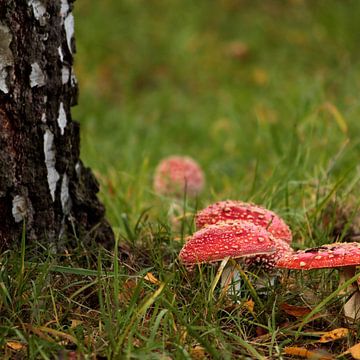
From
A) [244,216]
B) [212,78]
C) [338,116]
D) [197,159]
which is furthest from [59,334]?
[212,78]

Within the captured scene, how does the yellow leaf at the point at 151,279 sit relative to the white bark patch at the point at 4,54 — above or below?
below

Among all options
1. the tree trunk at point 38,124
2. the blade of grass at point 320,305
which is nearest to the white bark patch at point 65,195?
the tree trunk at point 38,124

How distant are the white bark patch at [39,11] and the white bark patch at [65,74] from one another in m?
0.21

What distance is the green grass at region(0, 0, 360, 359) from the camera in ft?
7.66

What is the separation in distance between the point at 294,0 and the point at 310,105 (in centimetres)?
594

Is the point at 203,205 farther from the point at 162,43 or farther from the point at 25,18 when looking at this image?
the point at 162,43

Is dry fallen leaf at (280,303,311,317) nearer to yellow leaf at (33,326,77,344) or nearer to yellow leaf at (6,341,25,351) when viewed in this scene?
yellow leaf at (33,326,77,344)

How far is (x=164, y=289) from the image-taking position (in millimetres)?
2406

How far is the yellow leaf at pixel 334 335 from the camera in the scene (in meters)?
2.39

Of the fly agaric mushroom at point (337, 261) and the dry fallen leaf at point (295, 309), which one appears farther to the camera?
the dry fallen leaf at point (295, 309)

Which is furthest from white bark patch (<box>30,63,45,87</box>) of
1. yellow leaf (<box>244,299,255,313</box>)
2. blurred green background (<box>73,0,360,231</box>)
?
blurred green background (<box>73,0,360,231</box>)

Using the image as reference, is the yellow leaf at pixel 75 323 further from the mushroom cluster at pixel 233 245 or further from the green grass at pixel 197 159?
the mushroom cluster at pixel 233 245

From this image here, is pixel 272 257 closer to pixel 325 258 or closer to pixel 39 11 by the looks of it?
pixel 325 258

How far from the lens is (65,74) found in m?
2.91
